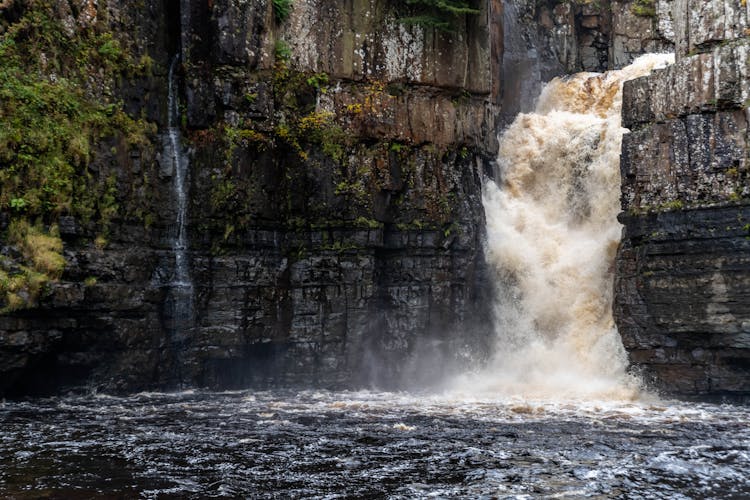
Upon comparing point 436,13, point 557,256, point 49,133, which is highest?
point 436,13

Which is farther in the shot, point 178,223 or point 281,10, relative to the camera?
point 281,10

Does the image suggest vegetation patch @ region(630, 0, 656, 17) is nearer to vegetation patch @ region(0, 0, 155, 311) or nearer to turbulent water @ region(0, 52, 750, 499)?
turbulent water @ region(0, 52, 750, 499)

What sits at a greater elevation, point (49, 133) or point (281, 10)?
point (281, 10)

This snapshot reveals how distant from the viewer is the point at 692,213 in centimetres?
2052

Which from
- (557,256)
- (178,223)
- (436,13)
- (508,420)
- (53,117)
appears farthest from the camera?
(436,13)

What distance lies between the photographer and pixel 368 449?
13516 mm

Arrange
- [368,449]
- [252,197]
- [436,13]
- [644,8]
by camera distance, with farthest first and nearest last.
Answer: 1. [644,8]
2. [436,13]
3. [252,197]
4. [368,449]

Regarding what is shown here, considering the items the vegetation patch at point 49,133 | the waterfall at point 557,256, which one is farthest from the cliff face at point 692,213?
the vegetation patch at point 49,133

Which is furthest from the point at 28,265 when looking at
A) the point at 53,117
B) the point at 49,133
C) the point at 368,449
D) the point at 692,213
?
the point at 692,213

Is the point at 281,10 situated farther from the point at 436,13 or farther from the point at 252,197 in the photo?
the point at 252,197

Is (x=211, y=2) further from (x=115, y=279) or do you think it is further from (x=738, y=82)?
(x=738, y=82)

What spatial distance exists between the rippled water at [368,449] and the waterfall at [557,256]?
122 inches

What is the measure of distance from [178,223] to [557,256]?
11481mm

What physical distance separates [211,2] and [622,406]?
1540 cm
